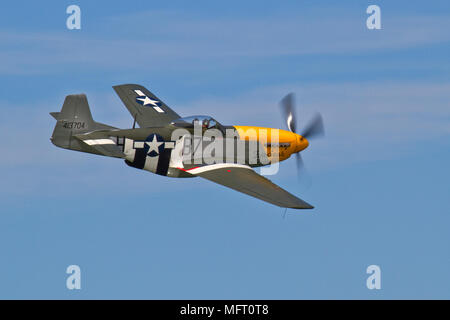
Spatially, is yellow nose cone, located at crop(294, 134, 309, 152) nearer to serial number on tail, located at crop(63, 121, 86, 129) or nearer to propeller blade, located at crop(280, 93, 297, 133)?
propeller blade, located at crop(280, 93, 297, 133)

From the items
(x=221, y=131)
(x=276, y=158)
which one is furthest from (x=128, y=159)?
(x=276, y=158)

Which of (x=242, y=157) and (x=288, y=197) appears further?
(x=242, y=157)

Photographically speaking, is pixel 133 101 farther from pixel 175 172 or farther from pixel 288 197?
pixel 288 197

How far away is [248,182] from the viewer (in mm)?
29312

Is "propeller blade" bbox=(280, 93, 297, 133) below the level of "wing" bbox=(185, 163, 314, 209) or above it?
above

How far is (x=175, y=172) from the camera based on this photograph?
31625 millimetres

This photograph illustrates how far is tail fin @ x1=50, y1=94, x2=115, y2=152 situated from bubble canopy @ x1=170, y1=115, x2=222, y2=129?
276cm

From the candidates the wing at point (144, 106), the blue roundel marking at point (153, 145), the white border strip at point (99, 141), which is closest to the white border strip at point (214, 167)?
the blue roundel marking at point (153, 145)

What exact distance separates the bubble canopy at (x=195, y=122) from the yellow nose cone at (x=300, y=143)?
352 centimetres

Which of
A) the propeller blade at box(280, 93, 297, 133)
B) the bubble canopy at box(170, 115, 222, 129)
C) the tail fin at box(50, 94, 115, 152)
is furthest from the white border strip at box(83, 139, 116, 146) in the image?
the propeller blade at box(280, 93, 297, 133)

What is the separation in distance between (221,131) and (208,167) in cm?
202

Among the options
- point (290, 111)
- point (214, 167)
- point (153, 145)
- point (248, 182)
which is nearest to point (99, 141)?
point (153, 145)

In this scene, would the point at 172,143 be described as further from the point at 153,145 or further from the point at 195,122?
the point at 195,122

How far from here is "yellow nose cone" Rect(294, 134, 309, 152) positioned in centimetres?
3391
